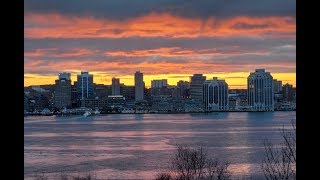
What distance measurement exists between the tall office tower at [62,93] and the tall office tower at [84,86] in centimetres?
110

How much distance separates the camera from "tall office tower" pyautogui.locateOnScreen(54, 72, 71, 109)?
4602cm

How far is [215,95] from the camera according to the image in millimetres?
52812

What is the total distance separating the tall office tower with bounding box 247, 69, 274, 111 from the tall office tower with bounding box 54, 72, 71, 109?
51.2 ft

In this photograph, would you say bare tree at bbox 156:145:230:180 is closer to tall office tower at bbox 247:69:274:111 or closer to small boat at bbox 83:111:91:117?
tall office tower at bbox 247:69:274:111

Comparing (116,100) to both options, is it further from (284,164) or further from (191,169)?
(284,164)

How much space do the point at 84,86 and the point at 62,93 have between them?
7.29 feet

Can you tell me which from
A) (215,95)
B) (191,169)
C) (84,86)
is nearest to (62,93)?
(84,86)

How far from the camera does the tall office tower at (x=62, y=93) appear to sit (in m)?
46.0
